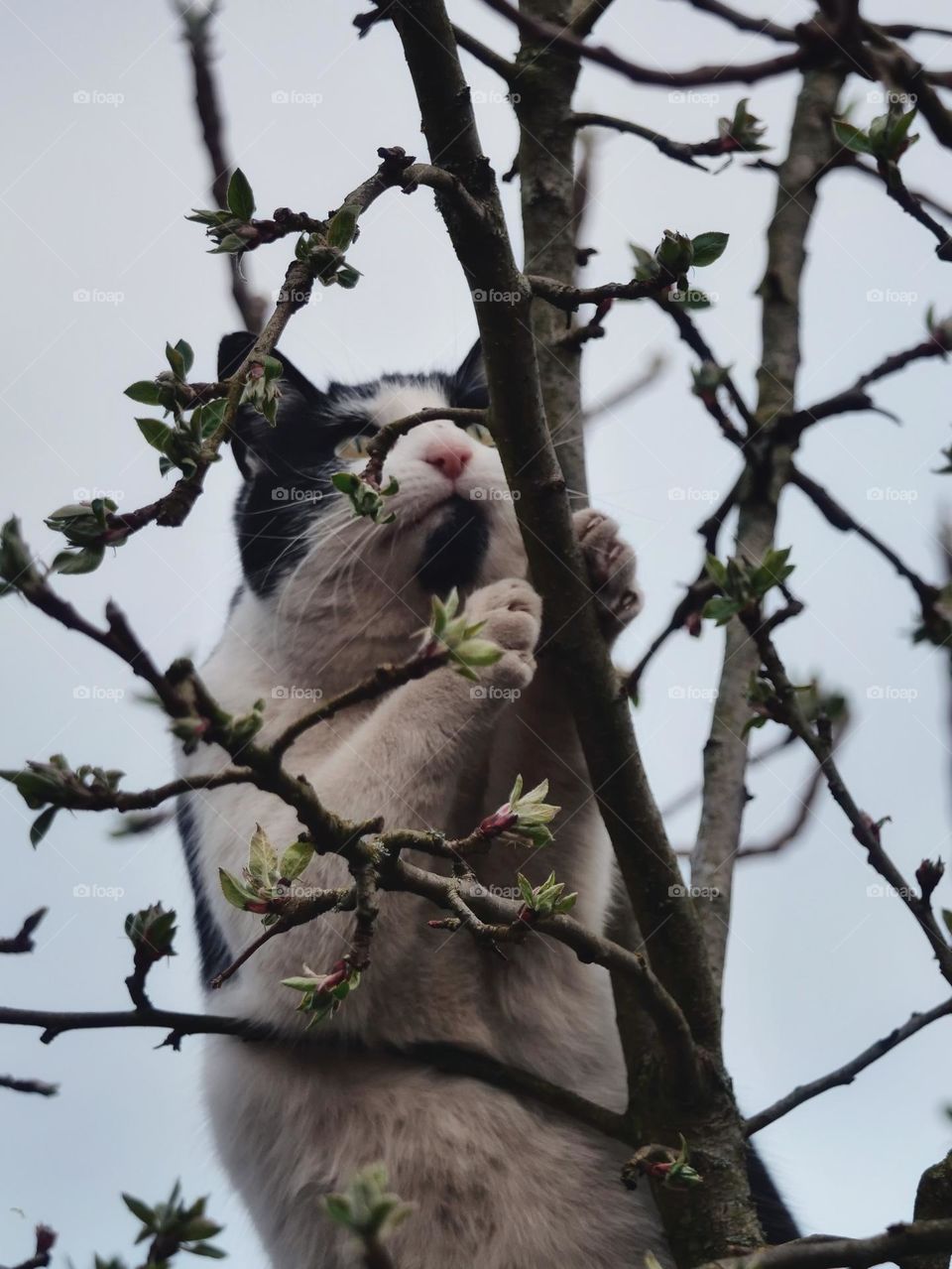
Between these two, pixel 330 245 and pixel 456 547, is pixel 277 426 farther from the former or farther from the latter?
pixel 330 245

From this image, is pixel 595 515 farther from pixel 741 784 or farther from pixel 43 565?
pixel 43 565

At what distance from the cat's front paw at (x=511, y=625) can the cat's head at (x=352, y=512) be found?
1.40ft

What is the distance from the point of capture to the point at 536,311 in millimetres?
2934

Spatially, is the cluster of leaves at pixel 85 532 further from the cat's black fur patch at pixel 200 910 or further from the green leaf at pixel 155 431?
the cat's black fur patch at pixel 200 910

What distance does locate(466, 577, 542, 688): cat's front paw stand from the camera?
2451 mm

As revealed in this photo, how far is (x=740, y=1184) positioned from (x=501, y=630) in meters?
1.12

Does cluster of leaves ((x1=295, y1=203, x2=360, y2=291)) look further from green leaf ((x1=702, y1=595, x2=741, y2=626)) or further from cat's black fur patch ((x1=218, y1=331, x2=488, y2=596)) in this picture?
cat's black fur patch ((x1=218, y1=331, x2=488, y2=596))

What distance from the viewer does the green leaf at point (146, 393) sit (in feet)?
4.73

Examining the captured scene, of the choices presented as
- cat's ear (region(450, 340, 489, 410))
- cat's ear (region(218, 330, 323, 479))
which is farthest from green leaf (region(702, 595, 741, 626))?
cat's ear (region(450, 340, 489, 410))

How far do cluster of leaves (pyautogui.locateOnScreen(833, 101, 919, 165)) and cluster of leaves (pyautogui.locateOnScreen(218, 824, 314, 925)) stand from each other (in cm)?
144

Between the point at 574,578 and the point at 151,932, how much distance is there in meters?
0.96

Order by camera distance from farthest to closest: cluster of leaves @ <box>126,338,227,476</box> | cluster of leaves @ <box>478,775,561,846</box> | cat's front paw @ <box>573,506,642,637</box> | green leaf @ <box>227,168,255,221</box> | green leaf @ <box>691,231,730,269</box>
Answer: cat's front paw @ <box>573,506,642,637</box> < green leaf @ <box>691,231,730,269</box> < cluster of leaves @ <box>478,775,561,846</box> < green leaf @ <box>227,168,255,221</box> < cluster of leaves @ <box>126,338,227,476</box>

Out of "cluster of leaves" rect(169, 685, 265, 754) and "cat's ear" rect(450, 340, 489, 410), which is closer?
"cluster of leaves" rect(169, 685, 265, 754)

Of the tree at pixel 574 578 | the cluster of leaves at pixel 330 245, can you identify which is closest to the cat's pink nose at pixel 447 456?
the tree at pixel 574 578
